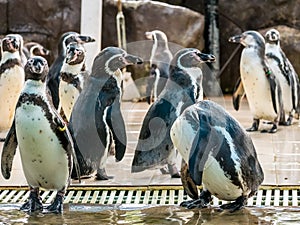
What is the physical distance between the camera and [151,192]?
5668 mm

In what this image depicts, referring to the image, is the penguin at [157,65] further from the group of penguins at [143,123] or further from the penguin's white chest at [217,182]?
the penguin's white chest at [217,182]

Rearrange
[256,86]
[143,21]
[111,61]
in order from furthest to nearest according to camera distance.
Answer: [143,21] < [256,86] < [111,61]

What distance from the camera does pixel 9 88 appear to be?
8531 mm

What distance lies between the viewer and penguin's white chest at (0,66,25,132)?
850 centimetres

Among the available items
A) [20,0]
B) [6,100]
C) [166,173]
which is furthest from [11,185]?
[20,0]

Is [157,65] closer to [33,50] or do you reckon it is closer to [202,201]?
[33,50]

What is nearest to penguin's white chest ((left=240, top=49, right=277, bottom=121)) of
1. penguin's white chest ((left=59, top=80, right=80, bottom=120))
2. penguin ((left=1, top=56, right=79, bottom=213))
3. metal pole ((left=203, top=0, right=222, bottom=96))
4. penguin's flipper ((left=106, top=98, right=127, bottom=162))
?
penguin's white chest ((left=59, top=80, right=80, bottom=120))

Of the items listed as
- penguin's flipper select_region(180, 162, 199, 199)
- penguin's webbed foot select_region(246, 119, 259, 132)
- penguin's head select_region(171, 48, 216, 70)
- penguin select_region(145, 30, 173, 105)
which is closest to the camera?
penguin's flipper select_region(180, 162, 199, 199)

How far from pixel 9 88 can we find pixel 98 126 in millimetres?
2724

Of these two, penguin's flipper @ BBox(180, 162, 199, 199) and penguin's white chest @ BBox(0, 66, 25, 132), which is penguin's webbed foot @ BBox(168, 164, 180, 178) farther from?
penguin's white chest @ BBox(0, 66, 25, 132)

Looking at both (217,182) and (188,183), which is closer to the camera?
(217,182)

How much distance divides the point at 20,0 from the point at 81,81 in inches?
241

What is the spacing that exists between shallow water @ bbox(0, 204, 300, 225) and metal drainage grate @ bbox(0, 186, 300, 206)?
0.34m

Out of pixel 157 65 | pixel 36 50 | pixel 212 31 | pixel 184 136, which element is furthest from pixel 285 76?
pixel 184 136
